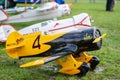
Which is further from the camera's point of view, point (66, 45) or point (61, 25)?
point (61, 25)

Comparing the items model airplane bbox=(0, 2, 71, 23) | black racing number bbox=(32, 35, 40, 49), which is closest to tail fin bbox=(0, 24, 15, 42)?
black racing number bbox=(32, 35, 40, 49)

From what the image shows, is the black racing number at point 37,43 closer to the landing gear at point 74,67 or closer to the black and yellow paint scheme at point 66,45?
the black and yellow paint scheme at point 66,45

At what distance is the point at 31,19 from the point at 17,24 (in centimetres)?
81

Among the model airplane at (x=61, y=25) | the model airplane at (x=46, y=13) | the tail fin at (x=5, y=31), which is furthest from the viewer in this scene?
the model airplane at (x=46, y=13)

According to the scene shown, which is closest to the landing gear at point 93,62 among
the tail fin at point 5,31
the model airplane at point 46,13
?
the tail fin at point 5,31

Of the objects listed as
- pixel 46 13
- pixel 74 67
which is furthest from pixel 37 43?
pixel 46 13

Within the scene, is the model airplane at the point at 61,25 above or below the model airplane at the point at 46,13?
above

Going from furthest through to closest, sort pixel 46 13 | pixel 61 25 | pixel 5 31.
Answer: pixel 46 13 → pixel 5 31 → pixel 61 25

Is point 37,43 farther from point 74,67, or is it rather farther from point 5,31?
point 5,31

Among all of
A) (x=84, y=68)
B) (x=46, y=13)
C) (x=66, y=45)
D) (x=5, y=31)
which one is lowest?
(x=46, y=13)

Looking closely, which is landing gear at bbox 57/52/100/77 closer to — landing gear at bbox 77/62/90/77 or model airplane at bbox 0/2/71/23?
landing gear at bbox 77/62/90/77

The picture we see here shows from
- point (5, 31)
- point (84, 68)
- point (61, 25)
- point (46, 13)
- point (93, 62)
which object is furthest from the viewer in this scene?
point (46, 13)

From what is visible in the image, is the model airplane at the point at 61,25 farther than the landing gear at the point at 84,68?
Yes

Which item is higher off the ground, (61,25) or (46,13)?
(61,25)
